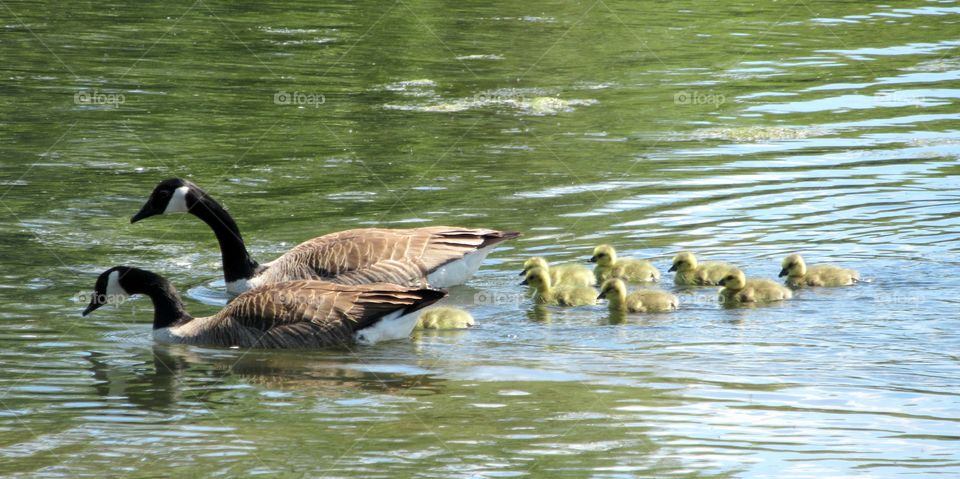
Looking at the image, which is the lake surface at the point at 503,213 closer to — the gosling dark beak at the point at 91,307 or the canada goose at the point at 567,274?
the gosling dark beak at the point at 91,307

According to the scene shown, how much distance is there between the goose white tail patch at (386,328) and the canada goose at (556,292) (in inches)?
45.7

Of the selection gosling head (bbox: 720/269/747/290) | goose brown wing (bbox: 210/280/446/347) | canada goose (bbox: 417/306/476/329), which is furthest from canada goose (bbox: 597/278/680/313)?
goose brown wing (bbox: 210/280/446/347)

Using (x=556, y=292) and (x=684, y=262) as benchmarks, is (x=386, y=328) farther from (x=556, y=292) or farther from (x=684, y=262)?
(x=684, y=262)

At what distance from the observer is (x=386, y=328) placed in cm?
1039

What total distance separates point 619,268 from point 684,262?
0.53 meters

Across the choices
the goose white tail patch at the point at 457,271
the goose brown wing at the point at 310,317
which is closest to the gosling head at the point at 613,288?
the goose white tail patch at the point at 457,271

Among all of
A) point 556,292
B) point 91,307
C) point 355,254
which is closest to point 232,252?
point 355,254

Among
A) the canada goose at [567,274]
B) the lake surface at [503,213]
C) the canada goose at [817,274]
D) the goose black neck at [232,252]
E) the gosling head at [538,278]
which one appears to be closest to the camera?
the lake surface at [503,213]

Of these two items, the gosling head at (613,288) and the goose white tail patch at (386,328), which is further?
the gosling head at (613,288)

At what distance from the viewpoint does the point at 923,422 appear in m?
8.23

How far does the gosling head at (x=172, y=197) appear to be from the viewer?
39.4 feet

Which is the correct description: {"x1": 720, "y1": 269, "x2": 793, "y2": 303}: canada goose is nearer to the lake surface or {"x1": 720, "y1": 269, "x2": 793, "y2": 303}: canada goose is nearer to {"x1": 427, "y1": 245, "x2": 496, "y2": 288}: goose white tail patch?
the lake surface

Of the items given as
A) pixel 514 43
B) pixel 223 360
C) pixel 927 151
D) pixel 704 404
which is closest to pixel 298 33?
pixel 514 43

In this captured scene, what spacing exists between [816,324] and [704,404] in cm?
211
